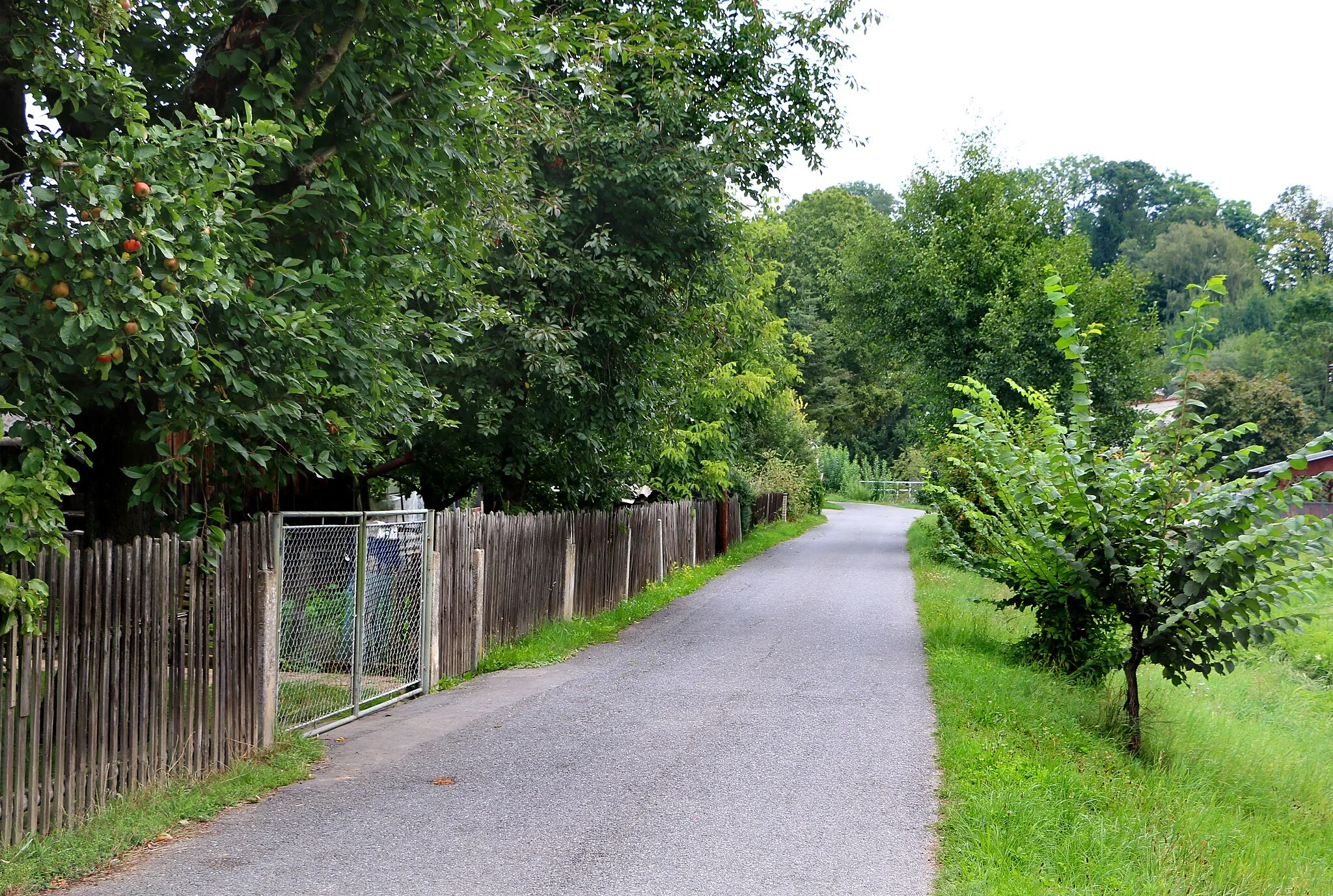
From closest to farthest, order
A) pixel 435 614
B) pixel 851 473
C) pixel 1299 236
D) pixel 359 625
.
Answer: pixel 359 625 < pixel 435 614 < pixel 851 473 < pixel 1299 236

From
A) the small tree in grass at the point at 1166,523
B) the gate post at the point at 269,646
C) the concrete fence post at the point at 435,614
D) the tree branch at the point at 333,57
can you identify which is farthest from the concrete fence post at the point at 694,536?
the tree branch at the point at 333,57

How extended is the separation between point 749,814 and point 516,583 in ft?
22.8

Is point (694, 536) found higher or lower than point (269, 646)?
lower

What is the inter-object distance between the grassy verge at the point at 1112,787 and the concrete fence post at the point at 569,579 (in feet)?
16.0

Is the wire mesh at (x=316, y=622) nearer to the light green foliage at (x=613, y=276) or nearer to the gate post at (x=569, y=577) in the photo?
the light green foliage at (x=613, y=276)

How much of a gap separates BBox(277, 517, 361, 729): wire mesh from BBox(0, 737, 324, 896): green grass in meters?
0.79

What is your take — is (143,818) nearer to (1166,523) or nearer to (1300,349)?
(1166,523)

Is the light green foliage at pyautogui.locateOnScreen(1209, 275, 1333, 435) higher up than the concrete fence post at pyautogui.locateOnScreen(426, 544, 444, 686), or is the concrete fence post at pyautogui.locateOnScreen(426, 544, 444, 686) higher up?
the light green foliage at pyautogui.locateOnScreen(1209, 275, 1333, 435)

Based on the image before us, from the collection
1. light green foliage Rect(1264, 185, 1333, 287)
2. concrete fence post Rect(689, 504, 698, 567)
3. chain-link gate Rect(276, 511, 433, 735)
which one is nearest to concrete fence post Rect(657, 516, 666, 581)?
concrete fence post Rect(689, 504, 698, 567)

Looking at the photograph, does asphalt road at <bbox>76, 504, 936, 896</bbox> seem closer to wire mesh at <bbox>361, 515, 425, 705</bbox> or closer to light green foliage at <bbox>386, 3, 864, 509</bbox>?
wire mesh at <bbox>361, 515, 425, 705</bbox>

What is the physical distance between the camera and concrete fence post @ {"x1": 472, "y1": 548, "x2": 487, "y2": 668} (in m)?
11.9

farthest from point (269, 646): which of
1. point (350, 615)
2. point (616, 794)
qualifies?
point (616, 794)

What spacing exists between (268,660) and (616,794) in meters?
2.67

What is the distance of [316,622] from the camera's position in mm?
8977
